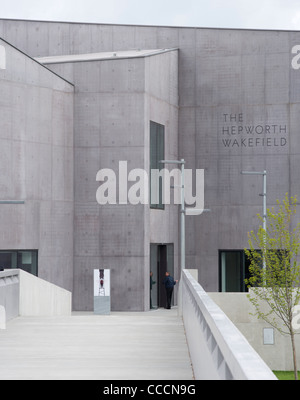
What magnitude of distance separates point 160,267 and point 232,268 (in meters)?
4.31

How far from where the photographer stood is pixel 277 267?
4522 centimetres

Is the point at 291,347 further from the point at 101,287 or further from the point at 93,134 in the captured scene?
the point at 93,134

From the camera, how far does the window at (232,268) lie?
1802 inches

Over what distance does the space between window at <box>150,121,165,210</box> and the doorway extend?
216 cm

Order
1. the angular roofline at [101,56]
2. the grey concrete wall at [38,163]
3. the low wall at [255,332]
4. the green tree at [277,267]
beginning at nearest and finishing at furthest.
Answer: the grey concrete wall at [38,163]
the low wall at [255,332]
the angular roofline at [101,56]
the green tree at [277,267]

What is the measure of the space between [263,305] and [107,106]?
Answer: 1189cm

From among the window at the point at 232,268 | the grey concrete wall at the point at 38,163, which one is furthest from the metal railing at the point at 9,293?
the window at the point at 232,268

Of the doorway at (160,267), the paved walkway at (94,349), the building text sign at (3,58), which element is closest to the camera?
the paved walkway at (94,349)

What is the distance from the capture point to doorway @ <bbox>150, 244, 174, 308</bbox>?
42500 mm

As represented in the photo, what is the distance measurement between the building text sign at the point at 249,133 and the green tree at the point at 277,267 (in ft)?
9.81

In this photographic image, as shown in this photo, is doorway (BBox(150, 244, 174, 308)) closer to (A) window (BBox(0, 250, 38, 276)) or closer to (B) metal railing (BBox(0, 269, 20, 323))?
(A) window (BBox(0, 250, 38, 276))

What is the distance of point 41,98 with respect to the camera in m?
39.5
